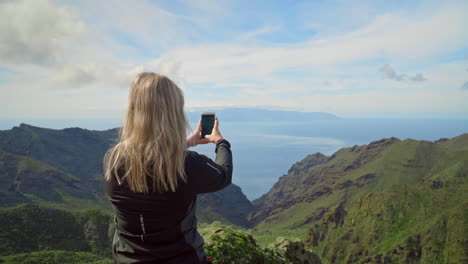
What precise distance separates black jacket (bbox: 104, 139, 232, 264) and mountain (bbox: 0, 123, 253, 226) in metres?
114

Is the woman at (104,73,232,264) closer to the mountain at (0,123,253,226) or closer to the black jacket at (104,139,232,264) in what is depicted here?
the black jacket at (104,139,232,264)

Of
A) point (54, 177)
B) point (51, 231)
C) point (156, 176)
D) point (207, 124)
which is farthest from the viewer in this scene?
point (54, 177)

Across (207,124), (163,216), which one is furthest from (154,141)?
(207,124)

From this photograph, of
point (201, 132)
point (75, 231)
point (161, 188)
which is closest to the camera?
point (161, 188)

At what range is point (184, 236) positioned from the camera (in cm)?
344

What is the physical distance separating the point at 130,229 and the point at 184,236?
2.12 ft

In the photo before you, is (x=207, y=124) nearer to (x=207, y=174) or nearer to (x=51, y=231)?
(x=207, y=174)

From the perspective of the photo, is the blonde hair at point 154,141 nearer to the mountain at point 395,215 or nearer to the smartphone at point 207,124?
the smartphone at point 207,124

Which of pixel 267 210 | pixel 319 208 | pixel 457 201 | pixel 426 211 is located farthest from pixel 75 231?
pixel 267 210

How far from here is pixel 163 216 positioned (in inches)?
126

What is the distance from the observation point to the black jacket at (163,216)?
10.3 ft

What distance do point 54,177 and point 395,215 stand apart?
145 metres

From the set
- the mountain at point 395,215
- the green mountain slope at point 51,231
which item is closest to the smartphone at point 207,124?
the green mountain slope at point 51,231

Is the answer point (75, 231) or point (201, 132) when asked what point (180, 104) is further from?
point (75, 231)
